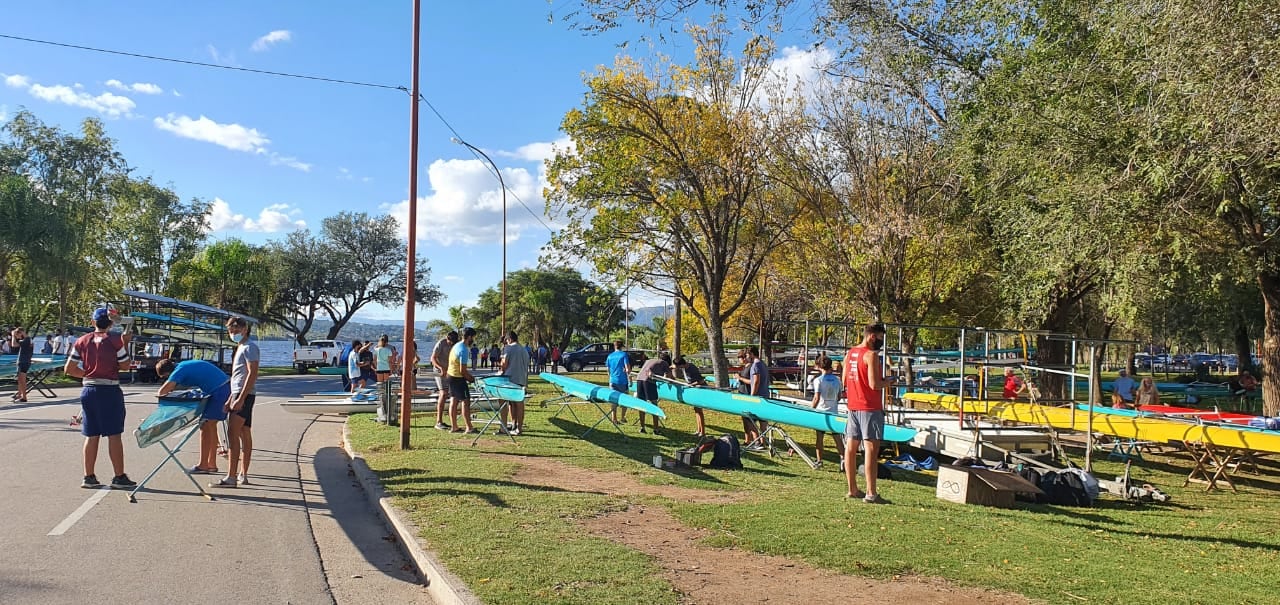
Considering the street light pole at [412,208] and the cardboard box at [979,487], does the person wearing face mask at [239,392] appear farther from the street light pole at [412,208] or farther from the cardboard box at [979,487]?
the cardboard box at [979,487]

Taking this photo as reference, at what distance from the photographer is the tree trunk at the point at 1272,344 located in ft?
49.0

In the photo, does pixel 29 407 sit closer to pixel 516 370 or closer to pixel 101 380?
pixel 516 370

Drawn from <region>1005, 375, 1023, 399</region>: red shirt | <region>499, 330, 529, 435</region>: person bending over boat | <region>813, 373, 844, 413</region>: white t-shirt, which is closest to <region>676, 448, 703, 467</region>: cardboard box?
<region>813, 373, 844, 413</region>: white t-shirt

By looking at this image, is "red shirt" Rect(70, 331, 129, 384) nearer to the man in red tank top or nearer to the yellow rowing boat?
the man in red tank top

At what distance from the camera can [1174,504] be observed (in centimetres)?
1041

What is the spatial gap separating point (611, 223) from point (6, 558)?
1608 centimetres

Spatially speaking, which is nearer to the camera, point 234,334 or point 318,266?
point 234,334

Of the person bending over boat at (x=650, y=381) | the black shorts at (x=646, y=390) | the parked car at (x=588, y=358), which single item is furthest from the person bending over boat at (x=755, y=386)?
the parked car at (x=588, y=358)

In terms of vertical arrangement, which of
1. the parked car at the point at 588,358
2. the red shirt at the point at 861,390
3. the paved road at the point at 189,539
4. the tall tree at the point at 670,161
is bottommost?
the paved road at the point at 189,539

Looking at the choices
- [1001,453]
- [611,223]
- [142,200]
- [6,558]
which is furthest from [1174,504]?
[142,200]

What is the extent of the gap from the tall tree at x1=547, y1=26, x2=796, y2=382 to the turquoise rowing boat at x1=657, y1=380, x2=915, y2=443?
729 cm

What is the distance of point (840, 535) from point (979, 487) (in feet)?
9.55

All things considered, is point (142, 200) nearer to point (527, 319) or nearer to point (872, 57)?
point (527, 319)

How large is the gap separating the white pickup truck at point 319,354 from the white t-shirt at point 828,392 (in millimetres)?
36624
